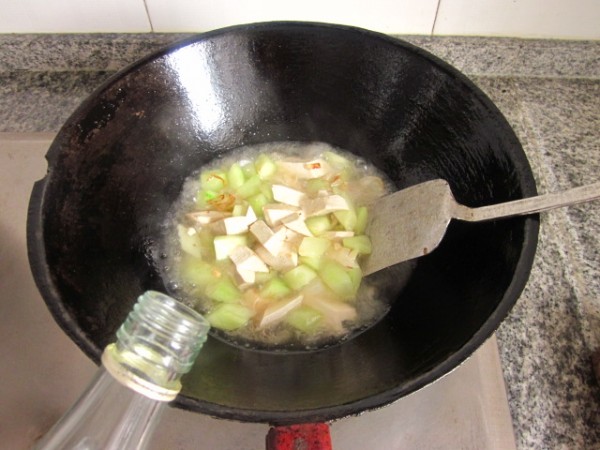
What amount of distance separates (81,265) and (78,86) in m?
0.62

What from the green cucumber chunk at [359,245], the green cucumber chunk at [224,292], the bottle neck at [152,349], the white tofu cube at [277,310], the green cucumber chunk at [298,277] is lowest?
the white tofu cube at [277,310]

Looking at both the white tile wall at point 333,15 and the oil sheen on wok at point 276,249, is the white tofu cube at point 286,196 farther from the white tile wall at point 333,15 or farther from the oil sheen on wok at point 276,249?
the white tile wall at point 333,15

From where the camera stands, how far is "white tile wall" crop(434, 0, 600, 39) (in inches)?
39.8

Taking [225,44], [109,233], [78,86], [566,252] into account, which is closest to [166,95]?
[225,44]

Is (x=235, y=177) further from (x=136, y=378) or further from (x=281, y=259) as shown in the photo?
(x=136, y=378)

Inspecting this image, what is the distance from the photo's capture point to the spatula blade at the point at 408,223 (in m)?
0.72

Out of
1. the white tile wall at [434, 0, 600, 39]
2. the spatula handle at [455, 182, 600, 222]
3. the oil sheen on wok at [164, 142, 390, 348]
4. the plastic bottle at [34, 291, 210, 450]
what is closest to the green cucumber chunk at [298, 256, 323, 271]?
the oil sheen on wok at [164, 142, 390, 348]

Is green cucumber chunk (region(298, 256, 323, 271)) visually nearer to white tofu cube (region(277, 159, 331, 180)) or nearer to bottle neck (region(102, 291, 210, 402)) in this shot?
white tofu cube (region(277, 159, 331, 180))

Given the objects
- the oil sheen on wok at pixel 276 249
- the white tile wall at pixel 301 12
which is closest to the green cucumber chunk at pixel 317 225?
the oil sheen on wok at pixel 276 249

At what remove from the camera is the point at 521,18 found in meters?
1.04

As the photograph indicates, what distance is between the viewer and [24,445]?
0.72m

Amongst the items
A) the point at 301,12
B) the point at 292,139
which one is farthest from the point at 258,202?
the point at 301,12

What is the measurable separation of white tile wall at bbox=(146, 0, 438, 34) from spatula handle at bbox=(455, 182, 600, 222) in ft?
1.80

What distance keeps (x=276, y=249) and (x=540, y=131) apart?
634 millimetres
